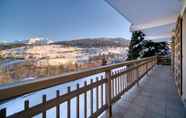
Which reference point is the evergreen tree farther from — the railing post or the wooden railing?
the railing post

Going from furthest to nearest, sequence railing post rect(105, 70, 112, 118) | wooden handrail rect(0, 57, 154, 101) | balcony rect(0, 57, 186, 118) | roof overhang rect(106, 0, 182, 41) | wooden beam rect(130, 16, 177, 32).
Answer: wooden beam rect(130, 16, 177, 32), roof overhang rect(106, 0, 182, 41), railing post rect(105, 70, 112, 118), balcony rect(0, 57, 186, 118), wooden handrail rect(0, 57, 154, 101)

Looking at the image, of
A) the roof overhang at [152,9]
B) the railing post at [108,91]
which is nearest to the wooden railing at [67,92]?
the railing post at [108,91]

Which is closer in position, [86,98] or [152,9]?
[86,98]

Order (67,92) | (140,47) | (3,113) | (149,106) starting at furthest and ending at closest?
(140,47) → (149,106) → (67,92) → (3,113)

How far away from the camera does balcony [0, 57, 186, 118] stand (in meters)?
1.23

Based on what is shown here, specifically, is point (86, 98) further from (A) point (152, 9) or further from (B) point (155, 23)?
(B) point (155, 23)

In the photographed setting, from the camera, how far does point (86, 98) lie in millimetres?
2281

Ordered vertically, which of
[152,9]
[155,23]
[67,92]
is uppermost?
[152,9]

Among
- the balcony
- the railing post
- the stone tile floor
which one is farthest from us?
the stone tile floor

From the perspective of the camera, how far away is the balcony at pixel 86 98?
4.03 ft

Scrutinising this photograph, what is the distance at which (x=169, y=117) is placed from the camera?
284 centimetres

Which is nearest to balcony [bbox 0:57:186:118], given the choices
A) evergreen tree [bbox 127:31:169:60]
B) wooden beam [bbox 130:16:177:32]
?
wooden beam [bbox 130:16:177:32]

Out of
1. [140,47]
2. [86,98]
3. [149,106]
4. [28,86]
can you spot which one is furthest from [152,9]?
[140,47]

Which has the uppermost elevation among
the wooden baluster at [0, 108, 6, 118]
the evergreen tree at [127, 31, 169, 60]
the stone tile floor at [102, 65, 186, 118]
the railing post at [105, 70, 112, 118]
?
the evergreen tree at [127, 31, 169, 60]
